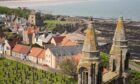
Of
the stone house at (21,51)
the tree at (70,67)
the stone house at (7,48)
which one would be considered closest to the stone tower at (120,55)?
the tree at (70,67)

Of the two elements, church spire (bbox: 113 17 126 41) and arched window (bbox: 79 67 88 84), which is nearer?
arched window (bbox: 79 67 88 84)

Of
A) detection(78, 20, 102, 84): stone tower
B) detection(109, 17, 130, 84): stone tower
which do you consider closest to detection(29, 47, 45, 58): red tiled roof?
detection(109, 17, 130, 84): stone tower

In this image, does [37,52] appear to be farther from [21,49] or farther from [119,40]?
[119,40]

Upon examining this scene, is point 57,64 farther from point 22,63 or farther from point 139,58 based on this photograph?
point 139,58

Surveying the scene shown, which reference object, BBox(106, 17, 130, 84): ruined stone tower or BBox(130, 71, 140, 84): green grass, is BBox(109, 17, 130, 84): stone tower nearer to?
BBox(106, 17, 130, 84): ruined stone tower

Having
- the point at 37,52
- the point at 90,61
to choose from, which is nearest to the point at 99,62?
the point at 90,61

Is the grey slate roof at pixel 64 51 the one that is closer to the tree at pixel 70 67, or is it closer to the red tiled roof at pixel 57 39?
the tree at pixel 70 67

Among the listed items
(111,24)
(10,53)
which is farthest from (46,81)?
(111,24)
